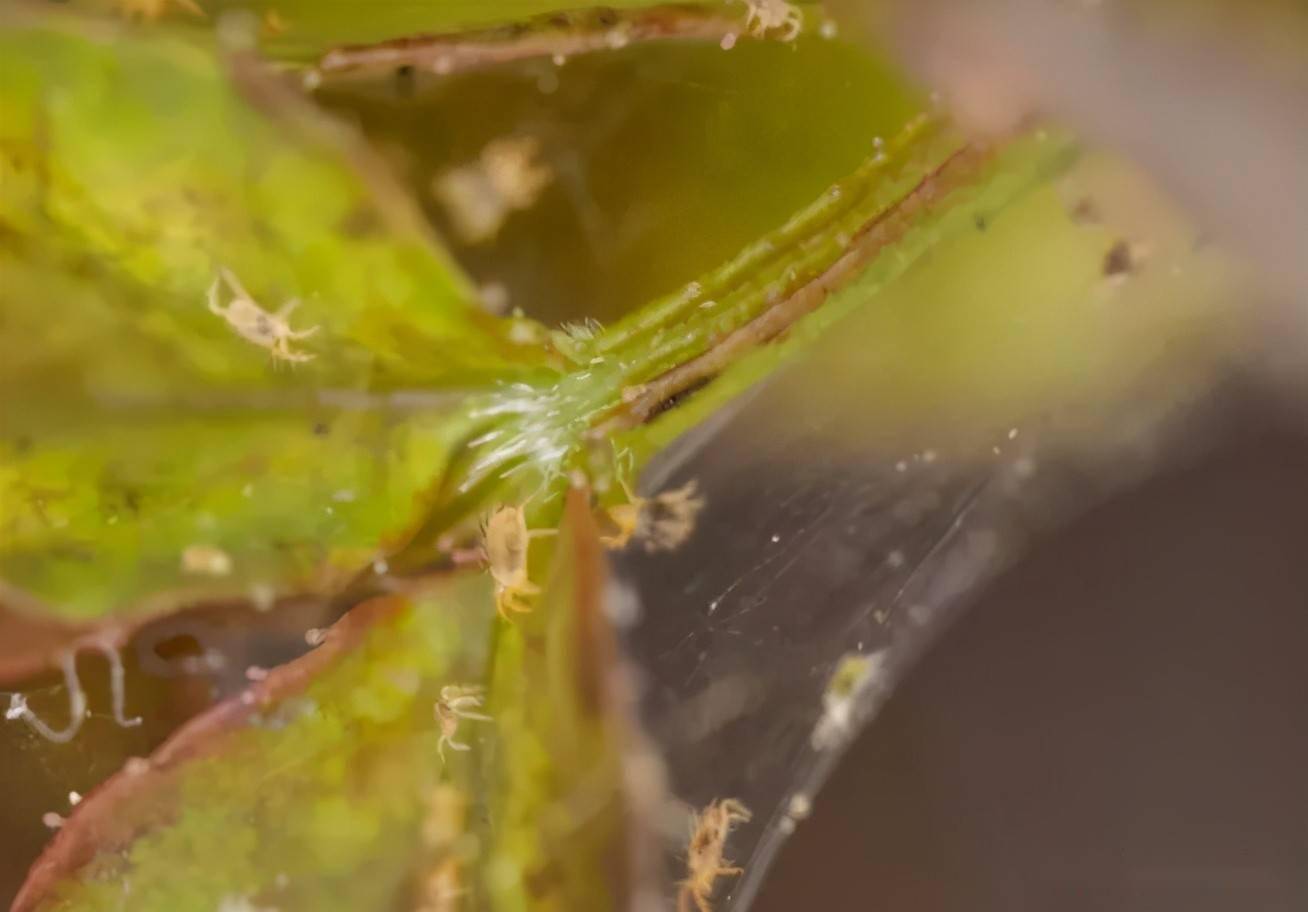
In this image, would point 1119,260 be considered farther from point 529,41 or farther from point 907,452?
point 529,41

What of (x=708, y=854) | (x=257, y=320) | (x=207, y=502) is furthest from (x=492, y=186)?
(x=708, y=854)

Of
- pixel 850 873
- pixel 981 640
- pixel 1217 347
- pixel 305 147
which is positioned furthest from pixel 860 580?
pixel 305 147

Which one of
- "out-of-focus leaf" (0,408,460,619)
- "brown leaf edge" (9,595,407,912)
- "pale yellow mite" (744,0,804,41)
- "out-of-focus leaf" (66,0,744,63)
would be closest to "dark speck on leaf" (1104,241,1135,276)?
"pale yellow mite" (744,0,804,41)

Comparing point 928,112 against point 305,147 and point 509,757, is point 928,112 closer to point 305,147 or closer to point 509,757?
point 305,147

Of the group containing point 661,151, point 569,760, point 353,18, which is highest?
point 353,18

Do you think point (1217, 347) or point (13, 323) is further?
point (1217, 347)

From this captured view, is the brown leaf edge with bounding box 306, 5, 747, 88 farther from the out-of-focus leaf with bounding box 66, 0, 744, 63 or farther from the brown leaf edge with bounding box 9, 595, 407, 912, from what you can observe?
the brown leaf edge with bounding box 9, 595, 407, 912

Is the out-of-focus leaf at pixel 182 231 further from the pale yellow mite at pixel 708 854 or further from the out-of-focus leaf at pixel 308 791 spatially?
the pale yellow mite at pixel 708 854
